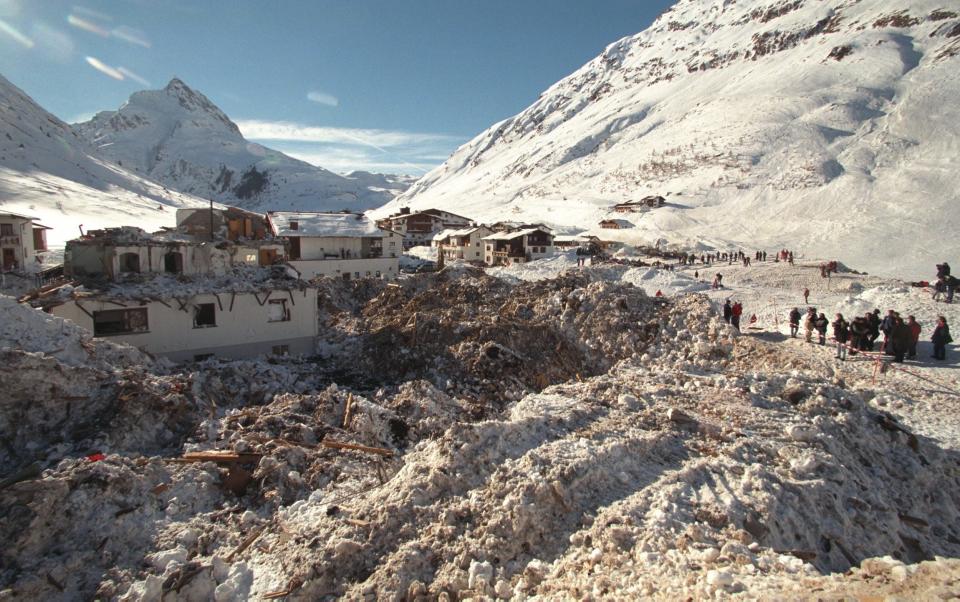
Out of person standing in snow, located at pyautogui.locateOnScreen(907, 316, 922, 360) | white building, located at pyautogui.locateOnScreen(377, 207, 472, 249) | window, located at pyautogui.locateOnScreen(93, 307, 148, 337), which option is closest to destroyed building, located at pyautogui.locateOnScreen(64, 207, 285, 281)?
window, located at pyautogui.locateOnScreen(93, 307, 148, 337)

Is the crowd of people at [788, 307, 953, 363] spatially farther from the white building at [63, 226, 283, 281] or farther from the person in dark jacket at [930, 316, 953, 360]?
the white building at [63, 226, 283, 281]

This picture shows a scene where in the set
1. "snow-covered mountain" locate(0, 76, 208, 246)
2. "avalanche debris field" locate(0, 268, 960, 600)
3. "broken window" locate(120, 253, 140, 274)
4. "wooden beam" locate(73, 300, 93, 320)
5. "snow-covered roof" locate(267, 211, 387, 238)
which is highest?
"snow-covered mountain" locate(0, 76, 208, 246)

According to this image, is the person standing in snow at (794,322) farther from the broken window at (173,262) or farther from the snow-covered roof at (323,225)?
the snow-covered roof at (323,225)

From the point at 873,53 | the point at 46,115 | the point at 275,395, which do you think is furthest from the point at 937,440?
the point at 46,115

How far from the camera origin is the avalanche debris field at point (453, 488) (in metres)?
6.09

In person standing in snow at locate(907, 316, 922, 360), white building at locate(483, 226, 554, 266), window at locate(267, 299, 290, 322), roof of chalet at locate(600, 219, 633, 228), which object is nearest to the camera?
person standing in snow at locate(907, 316, 922, 360)

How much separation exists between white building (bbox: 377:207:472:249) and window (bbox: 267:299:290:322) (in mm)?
58876

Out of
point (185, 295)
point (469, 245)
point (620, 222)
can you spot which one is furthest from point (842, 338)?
point (620, 222)

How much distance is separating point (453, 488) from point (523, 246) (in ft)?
161

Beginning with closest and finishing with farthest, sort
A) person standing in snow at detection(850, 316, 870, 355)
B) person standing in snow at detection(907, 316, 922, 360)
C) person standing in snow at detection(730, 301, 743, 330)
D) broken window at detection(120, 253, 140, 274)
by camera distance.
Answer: person standing in snow at detection(907, 316, 922, 360) < person standing in snow at detection(850, 316, 870, 355) < broken window at detection(120, 253, 140, 274) < person standing in snow at detection(730, 301, 743, 330)

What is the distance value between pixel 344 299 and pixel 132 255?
1339 cm

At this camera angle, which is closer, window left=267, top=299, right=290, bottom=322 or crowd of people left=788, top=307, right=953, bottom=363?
crowd of people left=788, top=307, right=953, bottom=363

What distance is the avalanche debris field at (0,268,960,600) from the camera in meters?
6.09

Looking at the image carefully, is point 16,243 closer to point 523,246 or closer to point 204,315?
point 204,315
